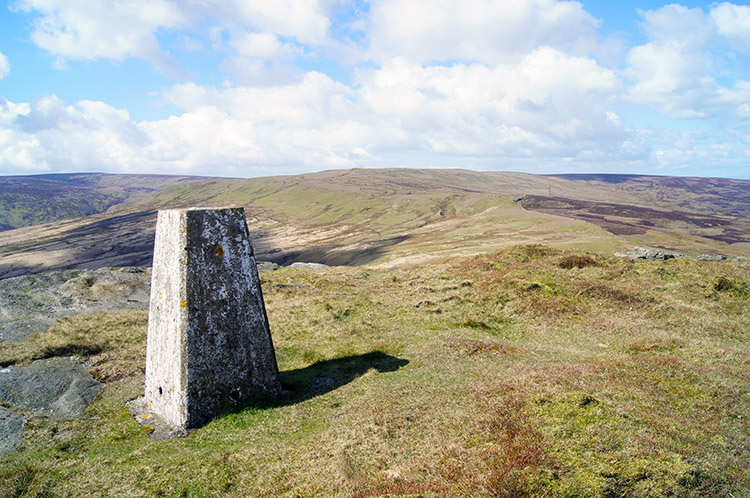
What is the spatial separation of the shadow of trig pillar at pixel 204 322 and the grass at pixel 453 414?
750 millimetres

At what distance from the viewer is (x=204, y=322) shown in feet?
36.0

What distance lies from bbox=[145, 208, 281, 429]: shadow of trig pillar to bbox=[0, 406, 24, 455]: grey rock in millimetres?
2861

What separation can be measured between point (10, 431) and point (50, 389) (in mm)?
2660

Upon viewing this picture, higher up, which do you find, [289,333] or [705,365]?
[705,365]

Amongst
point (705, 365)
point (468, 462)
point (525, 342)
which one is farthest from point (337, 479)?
point (525, 342)

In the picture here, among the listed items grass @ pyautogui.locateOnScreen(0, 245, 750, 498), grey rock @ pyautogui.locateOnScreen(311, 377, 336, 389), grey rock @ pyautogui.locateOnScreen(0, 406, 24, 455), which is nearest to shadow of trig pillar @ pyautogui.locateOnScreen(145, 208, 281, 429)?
grass @ pyautogui.locateOnScreen(0, 245, 750, 498)

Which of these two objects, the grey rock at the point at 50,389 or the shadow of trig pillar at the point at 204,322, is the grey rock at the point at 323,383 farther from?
the grey rock at the point at 50,389

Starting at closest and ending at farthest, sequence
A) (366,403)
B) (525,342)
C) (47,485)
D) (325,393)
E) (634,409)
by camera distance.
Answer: (47,485)
(634,409)
(366,403)
(325,393)
(525,342)

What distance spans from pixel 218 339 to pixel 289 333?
9144 millimetres

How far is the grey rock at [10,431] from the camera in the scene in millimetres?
8991

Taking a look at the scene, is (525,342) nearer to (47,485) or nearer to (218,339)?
(218,339)

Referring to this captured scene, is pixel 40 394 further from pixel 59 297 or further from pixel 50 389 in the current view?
pixel 59 297

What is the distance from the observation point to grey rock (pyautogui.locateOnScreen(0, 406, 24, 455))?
29.5 ft

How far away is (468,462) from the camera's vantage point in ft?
22.4
